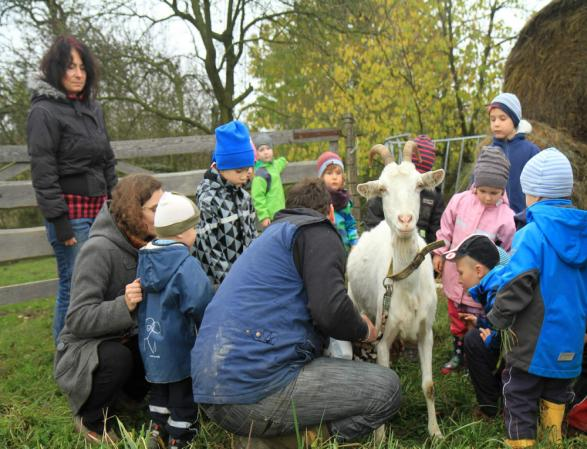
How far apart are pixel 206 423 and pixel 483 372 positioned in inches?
70.9

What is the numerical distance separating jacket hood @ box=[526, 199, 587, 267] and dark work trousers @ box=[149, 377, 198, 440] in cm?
222

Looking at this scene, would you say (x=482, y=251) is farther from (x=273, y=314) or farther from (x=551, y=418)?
(x=273, y=314)

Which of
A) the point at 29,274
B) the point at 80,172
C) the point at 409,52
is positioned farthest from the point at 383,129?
the point at 29,274

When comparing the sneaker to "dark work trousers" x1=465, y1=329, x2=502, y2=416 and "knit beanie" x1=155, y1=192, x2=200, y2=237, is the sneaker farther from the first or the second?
"knit beanie" x1=155, y1=192, x2=200, y2=237

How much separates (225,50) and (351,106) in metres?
3.56

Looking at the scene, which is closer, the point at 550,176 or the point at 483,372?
the point at 550,176

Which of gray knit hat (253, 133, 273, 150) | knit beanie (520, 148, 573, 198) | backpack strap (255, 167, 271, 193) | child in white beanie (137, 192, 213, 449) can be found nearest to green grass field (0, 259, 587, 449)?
child in white beanie (137, 192, 213, 449)

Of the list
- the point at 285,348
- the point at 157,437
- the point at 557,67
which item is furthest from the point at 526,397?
the point at 557,67

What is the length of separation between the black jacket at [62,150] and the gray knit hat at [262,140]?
7.12 feet

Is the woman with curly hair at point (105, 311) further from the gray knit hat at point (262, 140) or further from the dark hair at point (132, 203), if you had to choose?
the gray knit hat at point (262, 140)

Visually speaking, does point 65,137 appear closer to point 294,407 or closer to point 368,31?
point 294,407

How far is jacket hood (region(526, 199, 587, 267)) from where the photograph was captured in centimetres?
263

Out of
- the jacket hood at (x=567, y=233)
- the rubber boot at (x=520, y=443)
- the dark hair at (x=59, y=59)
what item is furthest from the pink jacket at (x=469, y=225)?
the dark hair at (x=59, y=59)

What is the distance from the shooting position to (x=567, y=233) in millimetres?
2662
